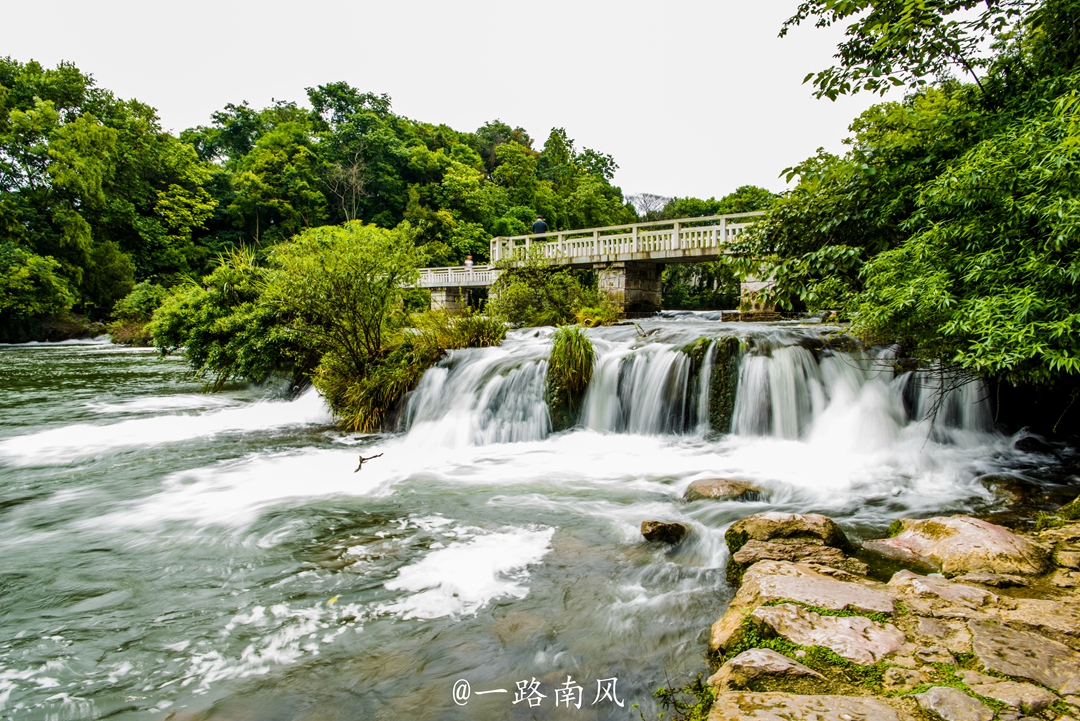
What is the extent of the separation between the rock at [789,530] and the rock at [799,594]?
697 millimetres

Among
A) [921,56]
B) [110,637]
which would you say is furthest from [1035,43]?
[110,637]

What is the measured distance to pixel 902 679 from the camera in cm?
229

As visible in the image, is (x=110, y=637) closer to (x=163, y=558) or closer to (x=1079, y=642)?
(x=163, y=558)

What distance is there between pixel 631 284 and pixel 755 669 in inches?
750

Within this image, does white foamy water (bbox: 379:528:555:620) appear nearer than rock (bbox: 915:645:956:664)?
No

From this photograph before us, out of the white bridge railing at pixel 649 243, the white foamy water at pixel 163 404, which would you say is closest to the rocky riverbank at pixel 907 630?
the white foamy water at pixel 163 404

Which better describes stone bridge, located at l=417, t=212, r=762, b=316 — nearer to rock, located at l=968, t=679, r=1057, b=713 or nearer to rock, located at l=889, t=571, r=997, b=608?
rock, located at l=889, t=571, r=997, b=608

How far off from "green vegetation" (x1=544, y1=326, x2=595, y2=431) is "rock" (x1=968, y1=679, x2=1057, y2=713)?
24.2 ft

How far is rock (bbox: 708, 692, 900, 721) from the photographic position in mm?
2053

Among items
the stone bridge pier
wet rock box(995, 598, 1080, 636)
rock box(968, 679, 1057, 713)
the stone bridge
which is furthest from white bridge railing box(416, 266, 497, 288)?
rock box(968, 679, 1057, 713)

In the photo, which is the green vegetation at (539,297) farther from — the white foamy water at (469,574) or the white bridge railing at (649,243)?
the white foamy water at (469,574)

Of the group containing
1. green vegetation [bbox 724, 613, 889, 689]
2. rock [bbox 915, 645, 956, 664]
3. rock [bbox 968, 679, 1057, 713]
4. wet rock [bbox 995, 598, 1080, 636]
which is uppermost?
rock [bbox 968, 679, 1057, 713]

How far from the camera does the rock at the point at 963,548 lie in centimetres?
346

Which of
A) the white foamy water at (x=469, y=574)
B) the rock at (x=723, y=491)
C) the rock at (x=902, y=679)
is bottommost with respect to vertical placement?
the white foamy water at (x=469, y=574)
